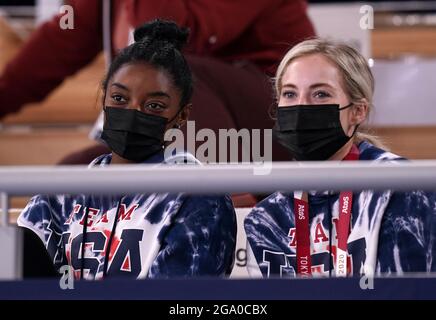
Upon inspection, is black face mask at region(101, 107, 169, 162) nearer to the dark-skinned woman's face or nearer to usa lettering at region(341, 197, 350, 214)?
the dark-skinned woman's face

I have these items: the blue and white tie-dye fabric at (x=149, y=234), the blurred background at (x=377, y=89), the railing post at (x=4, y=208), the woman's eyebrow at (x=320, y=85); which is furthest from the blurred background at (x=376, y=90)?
the railing post at (x=4, y=208)

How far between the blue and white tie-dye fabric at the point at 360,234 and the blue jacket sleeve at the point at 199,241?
2.8 inches

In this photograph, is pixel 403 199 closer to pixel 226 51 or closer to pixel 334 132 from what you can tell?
pixel 334 132

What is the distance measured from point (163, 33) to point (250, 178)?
58cm

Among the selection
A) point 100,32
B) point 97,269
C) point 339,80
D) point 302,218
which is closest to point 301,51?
point 339,80

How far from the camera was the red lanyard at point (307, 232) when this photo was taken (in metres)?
1.23

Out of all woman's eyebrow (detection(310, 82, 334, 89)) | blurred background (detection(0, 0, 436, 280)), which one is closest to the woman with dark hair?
woman's eyebrow (detection(310, 82, 334, 89))

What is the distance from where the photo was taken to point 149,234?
1.27 m

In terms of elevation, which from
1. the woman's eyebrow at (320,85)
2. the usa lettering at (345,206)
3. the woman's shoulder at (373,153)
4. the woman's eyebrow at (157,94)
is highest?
the woman's eyebrow at (320,85)

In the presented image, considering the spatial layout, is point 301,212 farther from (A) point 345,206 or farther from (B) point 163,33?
(B) point 163,33

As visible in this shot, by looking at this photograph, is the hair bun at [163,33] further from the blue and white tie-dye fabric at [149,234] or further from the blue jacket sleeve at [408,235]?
the blue jacket sleeve at [408,235]

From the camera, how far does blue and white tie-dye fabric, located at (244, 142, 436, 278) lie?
1235 mm

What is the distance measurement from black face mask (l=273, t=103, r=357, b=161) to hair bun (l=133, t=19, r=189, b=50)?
0.76 ft
